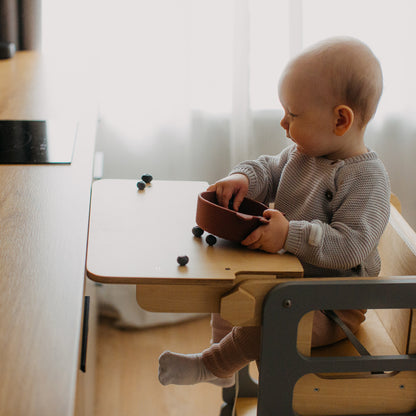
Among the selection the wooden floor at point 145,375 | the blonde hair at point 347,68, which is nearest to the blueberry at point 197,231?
the blonde hair at point 347,68

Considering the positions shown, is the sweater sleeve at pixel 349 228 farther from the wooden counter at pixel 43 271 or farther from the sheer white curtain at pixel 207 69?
the sheer white curtain at pixel 207 69

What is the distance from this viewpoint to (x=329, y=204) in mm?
1137

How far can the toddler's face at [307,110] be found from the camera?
107 centimetres

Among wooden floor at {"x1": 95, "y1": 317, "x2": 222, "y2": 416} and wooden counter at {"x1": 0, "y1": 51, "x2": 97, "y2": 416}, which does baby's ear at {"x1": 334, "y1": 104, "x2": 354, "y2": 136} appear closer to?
wooden counter at {"x1": 0, "y1": 51, "x2": 97, "y2": 416}

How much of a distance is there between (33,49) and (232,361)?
48.5 inches

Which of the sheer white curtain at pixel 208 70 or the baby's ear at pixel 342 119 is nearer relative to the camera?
the baby's ear at pixel 342 119

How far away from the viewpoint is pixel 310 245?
103 centimetres

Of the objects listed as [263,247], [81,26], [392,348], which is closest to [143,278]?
[263,247]

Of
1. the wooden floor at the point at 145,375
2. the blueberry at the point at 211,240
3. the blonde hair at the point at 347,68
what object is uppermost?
the blonde hair at the point at 347,68

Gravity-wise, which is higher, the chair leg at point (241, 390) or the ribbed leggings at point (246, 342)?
the ribbed leggings at point (246, 342)

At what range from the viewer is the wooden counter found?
0.58 m

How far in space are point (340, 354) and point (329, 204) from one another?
278 mm

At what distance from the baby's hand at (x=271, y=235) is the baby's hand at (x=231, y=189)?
0.13 meters

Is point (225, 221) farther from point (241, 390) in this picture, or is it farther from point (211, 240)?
point (241, 390)
